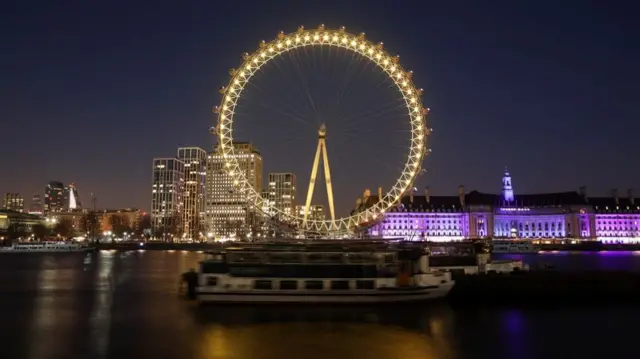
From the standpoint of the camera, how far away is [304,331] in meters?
22.5

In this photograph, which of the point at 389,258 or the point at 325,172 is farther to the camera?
the point at 325,172

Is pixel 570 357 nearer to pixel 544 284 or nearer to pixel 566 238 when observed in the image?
pixel 544 284

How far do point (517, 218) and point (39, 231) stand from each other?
145m

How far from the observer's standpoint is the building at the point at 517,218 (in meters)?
150

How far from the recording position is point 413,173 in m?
39.7

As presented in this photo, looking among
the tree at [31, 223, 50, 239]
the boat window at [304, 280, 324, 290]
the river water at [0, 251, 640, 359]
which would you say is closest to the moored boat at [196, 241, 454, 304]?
the boat window at [304, 280, 324, 290]

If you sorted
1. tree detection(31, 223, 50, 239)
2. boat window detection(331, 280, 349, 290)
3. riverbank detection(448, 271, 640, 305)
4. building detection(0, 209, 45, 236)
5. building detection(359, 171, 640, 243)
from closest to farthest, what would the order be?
boat window detection(331, 280, 349, 290), riverbank detection(448, 271, 640, 305), building detection(359, 171, 640, 243), tree detection(31, 223, 50, 239), building detection(0, 209, 45, 236)

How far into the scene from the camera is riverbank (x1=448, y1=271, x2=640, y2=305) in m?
30.2

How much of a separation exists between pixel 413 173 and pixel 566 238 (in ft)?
411

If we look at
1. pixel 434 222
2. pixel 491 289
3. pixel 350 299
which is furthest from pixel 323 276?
pixel 434 222

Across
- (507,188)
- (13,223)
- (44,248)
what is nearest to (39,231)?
(13,223)

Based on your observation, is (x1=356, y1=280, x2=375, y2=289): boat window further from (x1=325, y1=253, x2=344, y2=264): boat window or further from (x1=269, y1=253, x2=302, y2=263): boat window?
(x1=269, y1=253, x2=302, y2=263): boat window

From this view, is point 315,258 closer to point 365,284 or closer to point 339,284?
point 339,284

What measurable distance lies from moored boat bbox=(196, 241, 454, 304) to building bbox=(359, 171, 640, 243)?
119 metres
